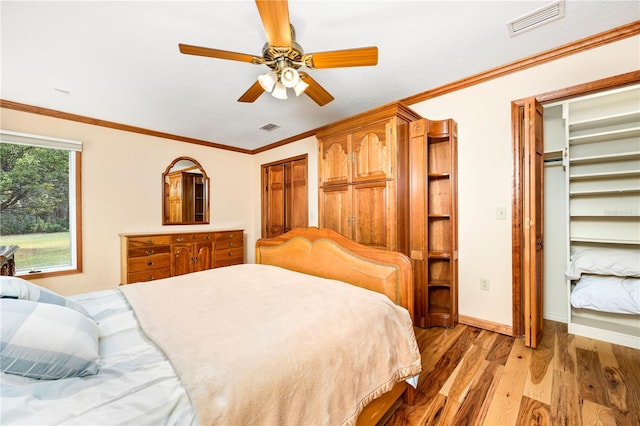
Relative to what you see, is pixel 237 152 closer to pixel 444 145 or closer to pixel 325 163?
pixel 325 163

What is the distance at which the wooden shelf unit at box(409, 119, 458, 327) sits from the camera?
2604mm

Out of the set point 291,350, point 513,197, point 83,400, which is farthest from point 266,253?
point 513,197

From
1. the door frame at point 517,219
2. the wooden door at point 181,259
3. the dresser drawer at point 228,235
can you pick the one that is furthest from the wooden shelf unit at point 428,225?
the wooden door at point 181,259

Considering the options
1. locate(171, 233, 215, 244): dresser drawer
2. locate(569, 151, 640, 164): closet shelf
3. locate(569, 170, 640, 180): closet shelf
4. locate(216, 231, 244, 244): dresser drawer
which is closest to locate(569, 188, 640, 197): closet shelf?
locate(569, 170, 640, 180): closet shelf

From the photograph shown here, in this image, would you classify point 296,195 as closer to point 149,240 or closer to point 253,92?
point 149,240

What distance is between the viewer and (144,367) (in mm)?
868

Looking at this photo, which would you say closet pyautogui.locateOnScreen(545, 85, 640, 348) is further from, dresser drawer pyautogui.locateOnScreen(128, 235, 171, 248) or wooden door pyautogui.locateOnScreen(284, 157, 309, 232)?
dresser drawer pyautogui.locateOnScreen(128, 235, 171, 248)

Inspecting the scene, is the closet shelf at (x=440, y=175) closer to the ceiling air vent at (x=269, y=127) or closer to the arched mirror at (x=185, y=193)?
the ceiling air vent at (x=269, y=127)

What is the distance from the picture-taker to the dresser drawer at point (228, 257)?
13.7ft

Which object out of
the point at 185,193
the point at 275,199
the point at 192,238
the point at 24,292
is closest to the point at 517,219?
the point at 24,292

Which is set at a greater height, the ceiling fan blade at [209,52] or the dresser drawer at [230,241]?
the ceiling fan blade at [209,52]

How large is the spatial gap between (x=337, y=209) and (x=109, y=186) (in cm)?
309

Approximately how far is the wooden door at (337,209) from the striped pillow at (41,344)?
2.25 m

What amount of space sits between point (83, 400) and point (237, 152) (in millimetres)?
4655
